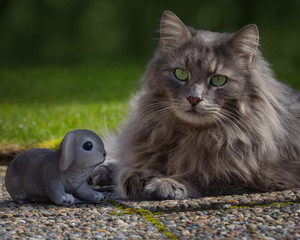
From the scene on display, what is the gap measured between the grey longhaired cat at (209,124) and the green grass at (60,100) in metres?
0.57

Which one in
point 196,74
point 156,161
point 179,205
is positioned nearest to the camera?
point 179,205

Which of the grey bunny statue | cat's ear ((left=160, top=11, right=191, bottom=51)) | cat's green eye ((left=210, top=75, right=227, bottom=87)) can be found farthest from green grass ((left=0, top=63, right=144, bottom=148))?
the grey bunny statue

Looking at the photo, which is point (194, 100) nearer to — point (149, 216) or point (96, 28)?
point (149, 216)

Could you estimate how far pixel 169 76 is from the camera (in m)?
3.50

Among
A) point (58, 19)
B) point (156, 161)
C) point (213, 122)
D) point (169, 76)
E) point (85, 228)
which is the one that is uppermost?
point (58, 19)

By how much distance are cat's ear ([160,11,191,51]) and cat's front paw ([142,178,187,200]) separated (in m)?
1.05

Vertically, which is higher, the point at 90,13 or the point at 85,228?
the point at 90,13

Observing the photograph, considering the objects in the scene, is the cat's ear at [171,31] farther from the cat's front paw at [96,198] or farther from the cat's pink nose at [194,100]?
the cat's front paw at [96,198]

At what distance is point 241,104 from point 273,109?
0.32 m

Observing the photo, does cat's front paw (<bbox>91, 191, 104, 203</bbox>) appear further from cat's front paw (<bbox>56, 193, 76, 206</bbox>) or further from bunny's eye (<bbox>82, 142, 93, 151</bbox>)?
bunny's eye (<bbox>82, 142, 93, 151</bbox>)

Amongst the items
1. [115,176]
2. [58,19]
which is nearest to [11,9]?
[58,19]

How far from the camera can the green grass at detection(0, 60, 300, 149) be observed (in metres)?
5.58

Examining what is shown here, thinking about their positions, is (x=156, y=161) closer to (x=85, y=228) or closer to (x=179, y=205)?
(x=179, y=205)

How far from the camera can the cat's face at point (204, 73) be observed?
3294mm
